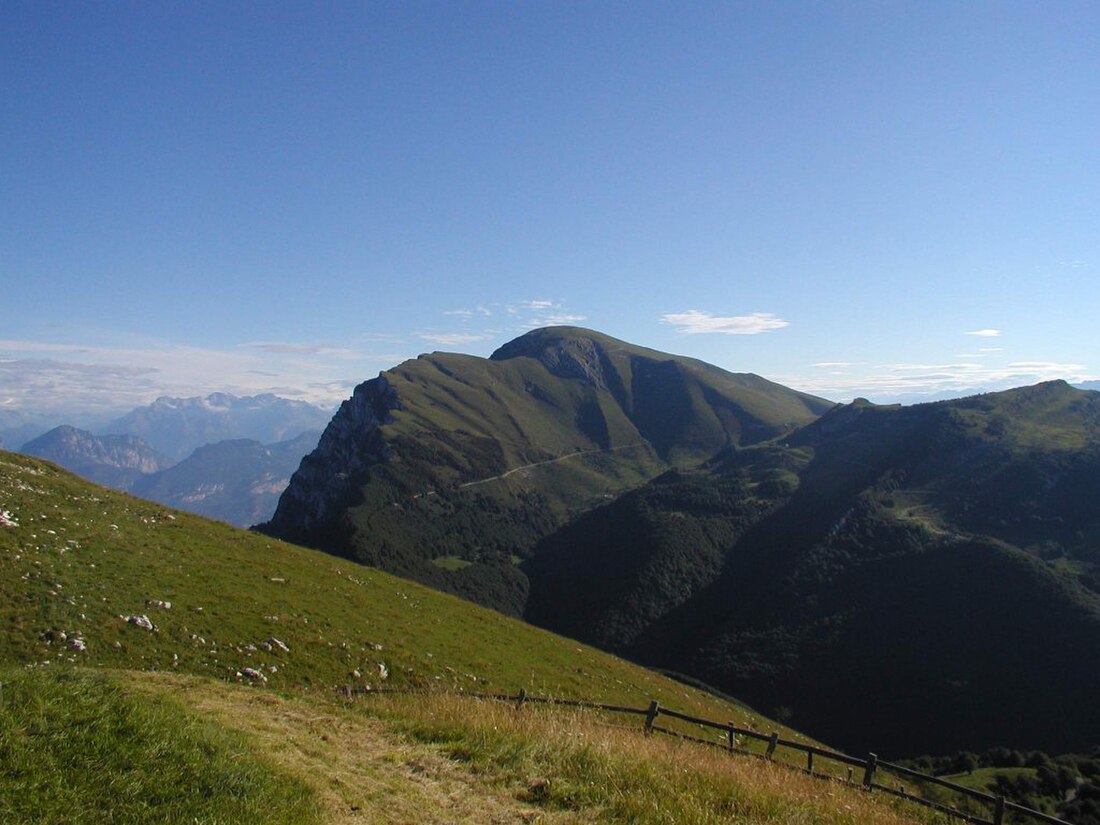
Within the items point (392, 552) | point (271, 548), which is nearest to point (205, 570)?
point (271, 548)

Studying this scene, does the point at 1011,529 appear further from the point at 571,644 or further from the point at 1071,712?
the point at 571,644

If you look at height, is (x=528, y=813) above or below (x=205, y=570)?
above

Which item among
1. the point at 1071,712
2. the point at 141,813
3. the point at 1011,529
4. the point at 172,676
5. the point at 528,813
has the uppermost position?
the point at 141,813

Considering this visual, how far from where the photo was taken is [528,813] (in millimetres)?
11703

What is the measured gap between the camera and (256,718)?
1498cm

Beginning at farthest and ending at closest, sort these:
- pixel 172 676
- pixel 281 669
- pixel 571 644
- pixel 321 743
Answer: pixel 571 644 < pixel 281 669 < pixel 172 676 < pixel 321 743

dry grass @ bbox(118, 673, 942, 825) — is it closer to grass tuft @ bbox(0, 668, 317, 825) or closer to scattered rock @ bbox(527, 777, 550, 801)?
scattered rock @ bbox(527, 777, 550, 801)

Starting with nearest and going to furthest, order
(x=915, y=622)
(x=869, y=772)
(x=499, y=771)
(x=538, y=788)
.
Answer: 1. (x=538, y=788)
2. (x=499, y=771)
3. (x=869, y=772)
4. (x=915, y=622)

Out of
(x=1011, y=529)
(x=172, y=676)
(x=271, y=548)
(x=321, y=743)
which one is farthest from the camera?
(x=1011, y=529)

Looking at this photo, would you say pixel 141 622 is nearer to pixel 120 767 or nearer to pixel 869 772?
pixel 120 767

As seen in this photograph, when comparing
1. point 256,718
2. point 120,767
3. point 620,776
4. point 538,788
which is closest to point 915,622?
point 620,776

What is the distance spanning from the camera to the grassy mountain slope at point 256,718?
9.92 metres

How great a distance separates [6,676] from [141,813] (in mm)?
5505

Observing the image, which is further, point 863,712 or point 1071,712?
point 863,712
